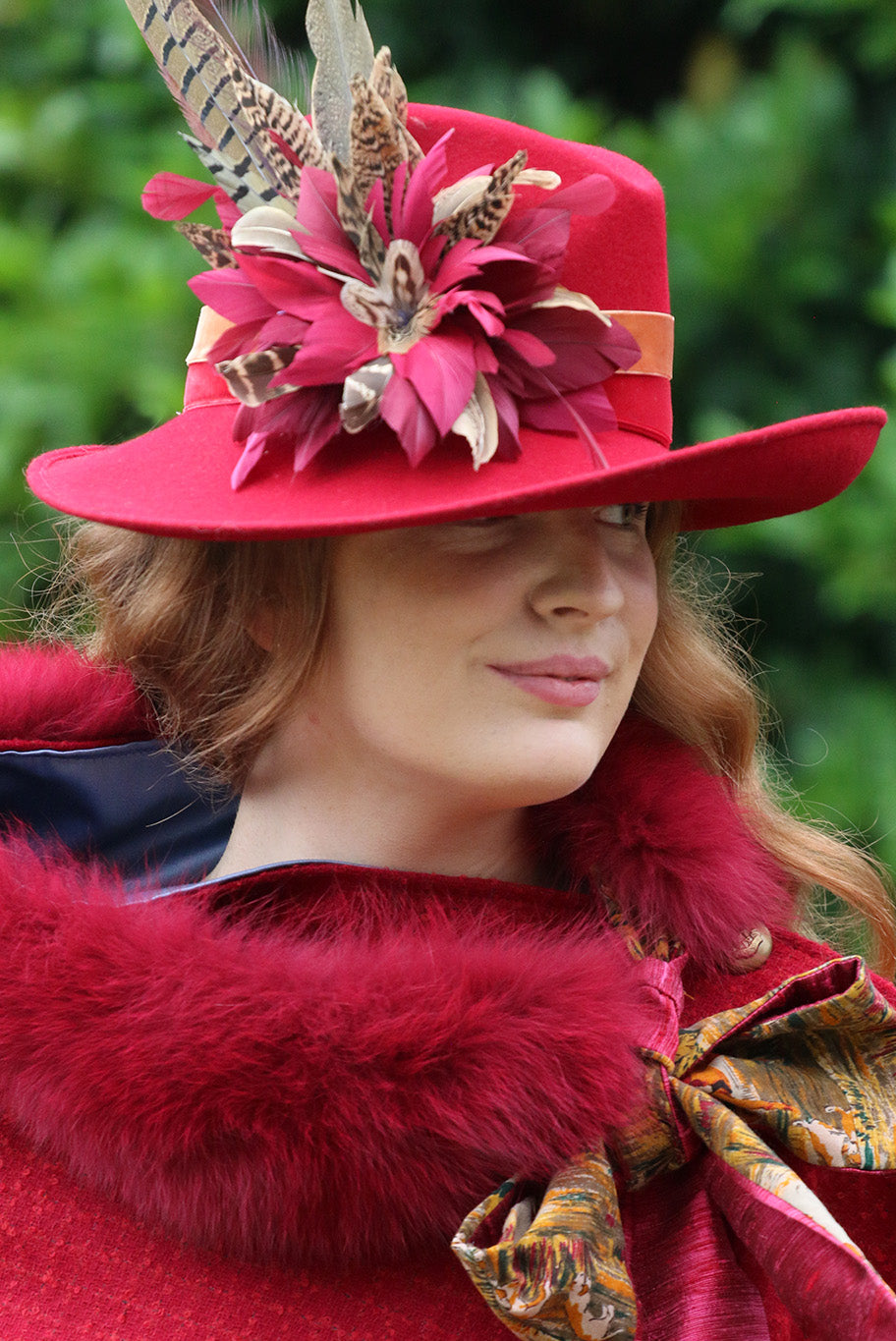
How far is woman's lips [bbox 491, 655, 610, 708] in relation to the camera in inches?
53.2

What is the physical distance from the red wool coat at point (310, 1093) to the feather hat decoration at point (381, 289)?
0.45 meters

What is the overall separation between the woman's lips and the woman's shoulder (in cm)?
37

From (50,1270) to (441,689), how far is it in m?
0.66

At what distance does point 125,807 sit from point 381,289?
2.80 feet

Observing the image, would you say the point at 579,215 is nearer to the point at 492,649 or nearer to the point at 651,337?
the point at 651,337

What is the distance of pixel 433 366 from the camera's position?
1.21 metres

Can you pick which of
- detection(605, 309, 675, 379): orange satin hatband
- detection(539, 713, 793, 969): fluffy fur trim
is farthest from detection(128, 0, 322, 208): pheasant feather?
detection(539, 713, 793, 969): fluffy fur trim

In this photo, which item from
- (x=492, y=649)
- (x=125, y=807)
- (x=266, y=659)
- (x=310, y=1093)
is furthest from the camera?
(x=125, y=807)

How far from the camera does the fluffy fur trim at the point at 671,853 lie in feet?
4.89

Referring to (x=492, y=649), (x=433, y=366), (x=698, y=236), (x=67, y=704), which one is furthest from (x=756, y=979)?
(x=698, y=236)

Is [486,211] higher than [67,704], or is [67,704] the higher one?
[486,211]

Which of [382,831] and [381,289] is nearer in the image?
[381,289]

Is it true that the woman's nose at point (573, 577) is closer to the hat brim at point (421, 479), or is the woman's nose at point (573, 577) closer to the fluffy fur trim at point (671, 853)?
the hat brim at point (421, 479)

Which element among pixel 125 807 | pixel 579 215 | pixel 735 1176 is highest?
pixel 579 215
